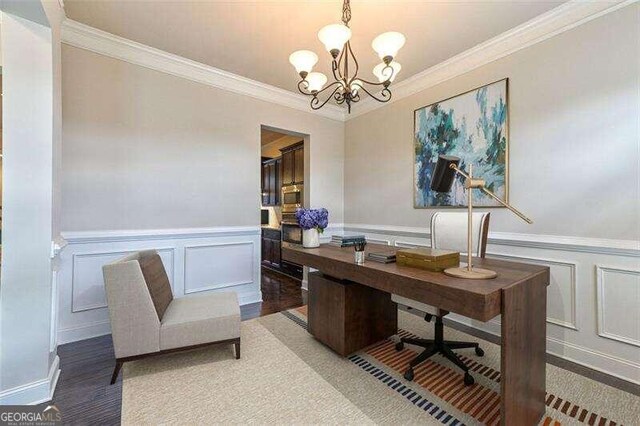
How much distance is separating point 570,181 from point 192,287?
3729mm

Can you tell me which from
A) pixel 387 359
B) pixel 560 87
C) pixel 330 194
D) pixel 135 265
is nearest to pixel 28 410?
pixel 135 265

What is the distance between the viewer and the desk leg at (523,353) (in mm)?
1232

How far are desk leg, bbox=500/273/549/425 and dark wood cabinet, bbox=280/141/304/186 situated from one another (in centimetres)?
353

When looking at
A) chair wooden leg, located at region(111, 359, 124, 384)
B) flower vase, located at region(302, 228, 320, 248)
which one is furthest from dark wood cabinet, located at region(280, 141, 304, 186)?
chair wooden leg, located at region(111, 359, 124, 384)

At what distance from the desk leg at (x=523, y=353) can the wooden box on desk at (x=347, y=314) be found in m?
1.08

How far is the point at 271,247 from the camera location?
18.3 ft

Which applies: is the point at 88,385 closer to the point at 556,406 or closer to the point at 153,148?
the point at 153,148

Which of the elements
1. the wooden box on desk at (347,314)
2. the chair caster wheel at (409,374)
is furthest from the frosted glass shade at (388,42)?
the chair caster wheel at (409,374)

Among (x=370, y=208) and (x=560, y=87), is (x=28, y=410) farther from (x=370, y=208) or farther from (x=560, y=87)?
(x=560, y=87)

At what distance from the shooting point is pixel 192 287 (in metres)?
3.13

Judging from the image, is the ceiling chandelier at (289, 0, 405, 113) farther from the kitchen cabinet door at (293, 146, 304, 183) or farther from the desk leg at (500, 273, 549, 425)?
the kitchen cabinet door at (293, 146, 304, 183)

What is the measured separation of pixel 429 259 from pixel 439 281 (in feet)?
0.81

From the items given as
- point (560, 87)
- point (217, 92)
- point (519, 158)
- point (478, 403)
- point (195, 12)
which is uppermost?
point (195, 12)

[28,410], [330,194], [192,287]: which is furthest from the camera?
[330,194]
